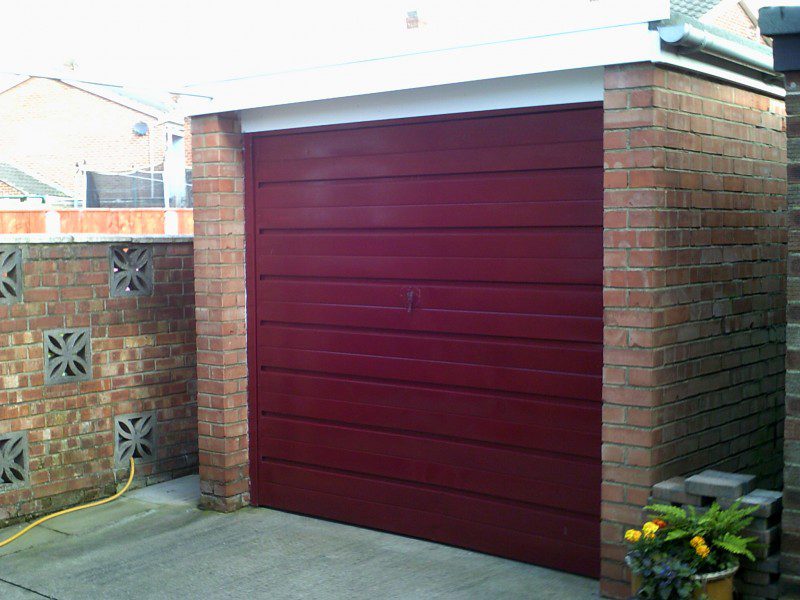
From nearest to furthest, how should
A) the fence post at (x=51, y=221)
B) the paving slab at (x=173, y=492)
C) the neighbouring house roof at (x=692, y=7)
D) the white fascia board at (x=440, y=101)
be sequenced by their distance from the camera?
the neighbouring house roof at (x=692, y=7) → the white fascia board at (x=440, y=101) → the paving slab at (x=173, y=492) → the fence post at (x=51, y=221)

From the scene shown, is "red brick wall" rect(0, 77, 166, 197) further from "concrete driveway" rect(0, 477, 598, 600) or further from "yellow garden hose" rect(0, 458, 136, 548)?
"concrete driveway" rect(0, 477, 598, 600)

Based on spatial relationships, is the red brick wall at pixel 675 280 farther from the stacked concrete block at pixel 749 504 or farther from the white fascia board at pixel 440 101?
the white fascia board at pixel 440 101

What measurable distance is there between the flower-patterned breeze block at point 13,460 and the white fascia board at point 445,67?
2.47m

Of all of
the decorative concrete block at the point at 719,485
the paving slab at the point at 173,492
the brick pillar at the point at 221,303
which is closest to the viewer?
the decorative concrete block at the point at 719,485

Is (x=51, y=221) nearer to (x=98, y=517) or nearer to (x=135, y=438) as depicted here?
(x=135, y=438)

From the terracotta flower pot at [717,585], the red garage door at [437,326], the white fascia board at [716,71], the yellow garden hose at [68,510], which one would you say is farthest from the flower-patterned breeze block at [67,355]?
the terracotta flower pot at [717,585]

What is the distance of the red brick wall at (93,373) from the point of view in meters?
6.81

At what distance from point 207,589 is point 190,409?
268 centimetres

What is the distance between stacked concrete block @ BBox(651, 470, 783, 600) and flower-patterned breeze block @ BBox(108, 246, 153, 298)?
4.24 metres

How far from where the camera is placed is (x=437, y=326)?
596 centimetres

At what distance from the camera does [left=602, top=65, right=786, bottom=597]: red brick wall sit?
4910 mm

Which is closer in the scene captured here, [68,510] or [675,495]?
[675,495]

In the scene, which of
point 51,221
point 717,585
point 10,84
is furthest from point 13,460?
point 10,84

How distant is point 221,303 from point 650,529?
131 inches
